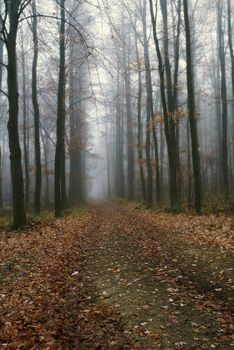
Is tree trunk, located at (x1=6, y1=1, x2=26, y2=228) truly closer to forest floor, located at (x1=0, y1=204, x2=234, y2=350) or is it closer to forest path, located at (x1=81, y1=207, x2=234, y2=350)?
forest floor, located at (x1=0, y1=204, x2=234, y2=350)

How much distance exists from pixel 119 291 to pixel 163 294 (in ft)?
2.64

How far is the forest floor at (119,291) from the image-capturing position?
16.0ft

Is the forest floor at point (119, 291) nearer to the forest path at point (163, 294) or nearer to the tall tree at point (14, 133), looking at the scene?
the forest path at point (163, 294)

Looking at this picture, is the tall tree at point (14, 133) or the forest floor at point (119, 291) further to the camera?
the tall tree at point (14, 133)

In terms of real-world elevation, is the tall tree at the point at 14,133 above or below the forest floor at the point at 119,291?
above

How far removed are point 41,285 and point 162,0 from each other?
16723 millimetres

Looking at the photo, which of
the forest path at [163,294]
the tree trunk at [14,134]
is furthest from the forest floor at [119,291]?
the tree trunk at [14,134]

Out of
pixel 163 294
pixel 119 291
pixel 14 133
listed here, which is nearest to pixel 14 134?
pixel 14 133

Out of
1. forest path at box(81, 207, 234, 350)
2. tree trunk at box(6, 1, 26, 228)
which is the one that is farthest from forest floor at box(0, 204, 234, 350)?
tree trunk at box(6, 1, 26, 228)

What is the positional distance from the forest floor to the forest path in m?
0.01

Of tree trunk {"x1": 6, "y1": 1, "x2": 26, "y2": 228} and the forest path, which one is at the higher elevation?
tree trunk {"x1": 6, "y1": 1, "x2": 26, "y2": 228}

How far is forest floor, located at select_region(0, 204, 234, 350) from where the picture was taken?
4875 mm

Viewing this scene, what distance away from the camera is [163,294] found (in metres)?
6.38

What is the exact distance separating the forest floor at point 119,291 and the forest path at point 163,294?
1 cm
